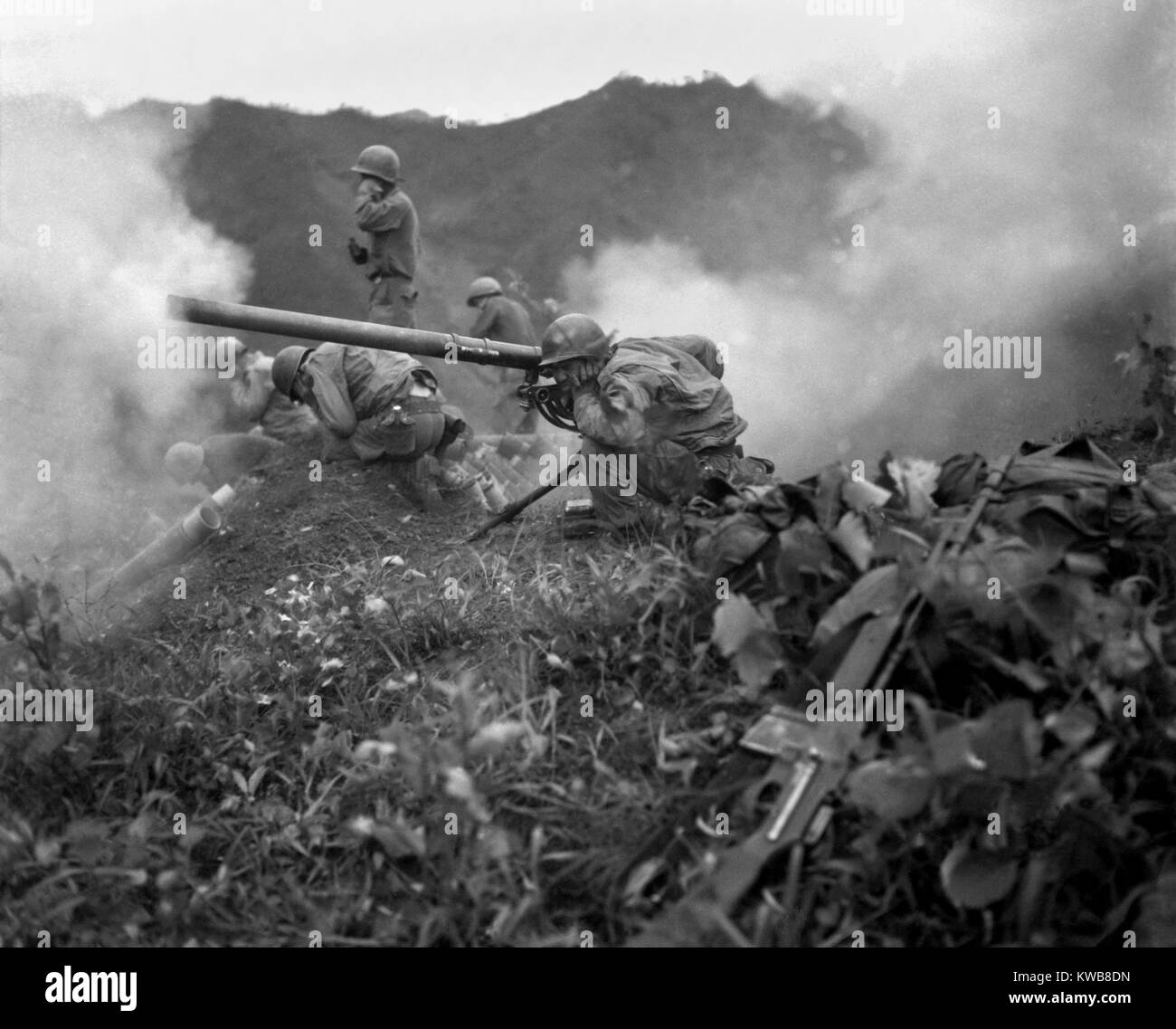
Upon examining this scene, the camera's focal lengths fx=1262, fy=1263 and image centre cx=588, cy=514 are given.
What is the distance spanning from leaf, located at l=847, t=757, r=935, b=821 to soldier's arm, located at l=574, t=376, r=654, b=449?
3.01 meters

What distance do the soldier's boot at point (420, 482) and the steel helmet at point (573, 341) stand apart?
116 centimetres

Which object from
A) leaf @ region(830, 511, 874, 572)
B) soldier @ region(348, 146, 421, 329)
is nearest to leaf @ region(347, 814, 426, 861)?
leaf @ region(830, 511, 874, 572)

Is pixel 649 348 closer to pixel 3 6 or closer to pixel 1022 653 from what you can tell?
pixel 1022 653

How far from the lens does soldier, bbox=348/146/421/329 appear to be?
9477mm

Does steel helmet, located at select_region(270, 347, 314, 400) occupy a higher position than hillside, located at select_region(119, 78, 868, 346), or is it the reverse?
hillside, located at select_region(119, 78, 868, 346)

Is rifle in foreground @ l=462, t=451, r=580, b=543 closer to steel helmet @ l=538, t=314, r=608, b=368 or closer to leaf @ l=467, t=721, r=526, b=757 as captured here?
steel helmet @ l=538, t=314, r=608, b=368

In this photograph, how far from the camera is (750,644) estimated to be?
3.69 m

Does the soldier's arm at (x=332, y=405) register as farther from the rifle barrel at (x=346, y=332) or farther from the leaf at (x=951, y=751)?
the leaf at (x=951, y=751)

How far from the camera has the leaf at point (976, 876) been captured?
3115 millimetres

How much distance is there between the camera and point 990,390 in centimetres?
812

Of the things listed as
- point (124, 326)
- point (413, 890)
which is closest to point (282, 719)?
point (413, 890)

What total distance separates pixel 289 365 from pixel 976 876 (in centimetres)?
534

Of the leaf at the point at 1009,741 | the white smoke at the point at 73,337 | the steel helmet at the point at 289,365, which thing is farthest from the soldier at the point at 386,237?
the leaf at the point at 1009,741

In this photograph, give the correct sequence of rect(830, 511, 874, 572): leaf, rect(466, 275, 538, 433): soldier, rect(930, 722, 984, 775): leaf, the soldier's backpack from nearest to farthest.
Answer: rect(930, 722, 984, 775): leaf, rect(830, 511, 874, 572): leaf, the soldier's backpack, rect(466, 275, 538, 433): soldier
